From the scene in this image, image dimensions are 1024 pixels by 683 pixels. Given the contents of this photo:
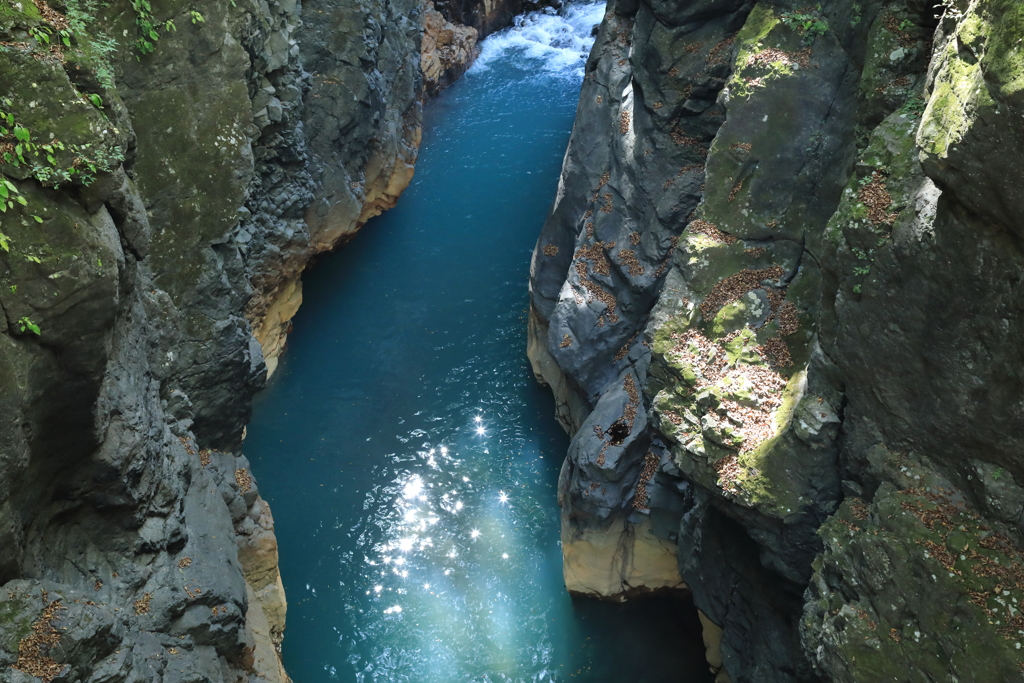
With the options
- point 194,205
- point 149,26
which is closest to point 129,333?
point 194,205

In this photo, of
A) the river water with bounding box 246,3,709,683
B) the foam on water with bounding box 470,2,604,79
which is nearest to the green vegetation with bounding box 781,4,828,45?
the river water with bounding box 246,3,709,683

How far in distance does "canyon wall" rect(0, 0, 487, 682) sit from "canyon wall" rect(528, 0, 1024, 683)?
6.94 meters

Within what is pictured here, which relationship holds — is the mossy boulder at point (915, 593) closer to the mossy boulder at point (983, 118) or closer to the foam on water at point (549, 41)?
the mossy boulder at point (983, 118)

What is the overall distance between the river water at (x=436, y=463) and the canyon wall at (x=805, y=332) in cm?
126

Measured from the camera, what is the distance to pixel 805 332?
1201 centimetres

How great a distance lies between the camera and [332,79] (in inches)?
797

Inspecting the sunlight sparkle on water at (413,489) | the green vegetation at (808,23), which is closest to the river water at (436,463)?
the sunlight sparkle on water at (413,489)

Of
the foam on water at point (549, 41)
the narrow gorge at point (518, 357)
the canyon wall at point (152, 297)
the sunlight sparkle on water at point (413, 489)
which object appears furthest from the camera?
the foam on water at point (549, 41)

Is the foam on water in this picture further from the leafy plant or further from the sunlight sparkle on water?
the leafy plant

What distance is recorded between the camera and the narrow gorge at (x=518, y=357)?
8445mm

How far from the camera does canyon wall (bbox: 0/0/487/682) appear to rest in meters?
8.11

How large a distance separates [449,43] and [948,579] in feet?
91.1

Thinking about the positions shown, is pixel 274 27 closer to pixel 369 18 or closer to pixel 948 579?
pixel 369 18

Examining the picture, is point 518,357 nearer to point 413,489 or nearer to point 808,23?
point 413,489
